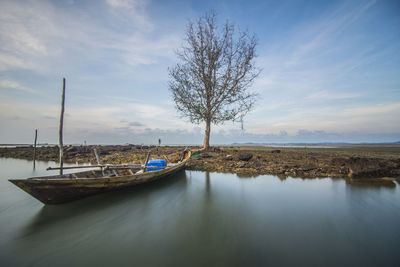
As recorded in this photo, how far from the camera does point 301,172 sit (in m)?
10.8

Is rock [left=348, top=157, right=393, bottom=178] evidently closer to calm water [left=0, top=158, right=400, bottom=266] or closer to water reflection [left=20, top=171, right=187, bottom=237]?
calm water [left=0, top=158, right=400, bottom=266]

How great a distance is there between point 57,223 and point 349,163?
1408 centimetres

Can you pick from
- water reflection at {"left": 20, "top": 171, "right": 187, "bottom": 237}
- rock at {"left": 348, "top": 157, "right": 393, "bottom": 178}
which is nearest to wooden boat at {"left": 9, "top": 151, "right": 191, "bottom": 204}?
water reflection at {"left": 20, "top": 171, "right": 187, "bottom": 237}

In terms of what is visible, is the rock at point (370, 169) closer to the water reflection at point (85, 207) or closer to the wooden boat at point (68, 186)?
the water reflection at point (85, 207)

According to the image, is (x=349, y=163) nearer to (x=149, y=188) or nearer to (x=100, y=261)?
(x=149, y=188)

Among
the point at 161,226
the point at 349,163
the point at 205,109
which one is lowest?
the point at 161,226

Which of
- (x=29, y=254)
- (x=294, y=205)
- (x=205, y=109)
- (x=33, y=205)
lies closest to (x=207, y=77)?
(x=205, y=109)

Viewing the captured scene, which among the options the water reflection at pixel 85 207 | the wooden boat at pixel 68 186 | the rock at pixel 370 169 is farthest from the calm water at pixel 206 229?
the rock at pixel 370 169

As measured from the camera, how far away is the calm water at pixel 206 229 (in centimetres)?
337

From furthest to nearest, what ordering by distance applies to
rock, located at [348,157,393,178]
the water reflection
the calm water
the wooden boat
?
rock, located at [348,157,393,178] < the wooden boat < the water reflection < the calm water

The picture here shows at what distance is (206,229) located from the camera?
4.49m

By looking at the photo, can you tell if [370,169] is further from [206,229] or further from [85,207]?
[85,207]

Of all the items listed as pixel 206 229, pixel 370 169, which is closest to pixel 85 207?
pixel 206 229

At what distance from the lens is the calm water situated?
3373mm
